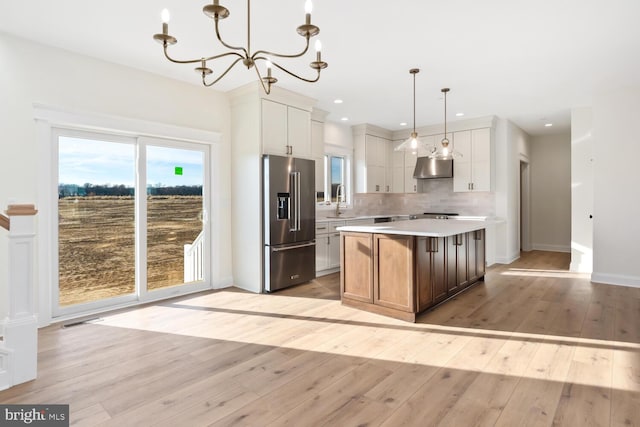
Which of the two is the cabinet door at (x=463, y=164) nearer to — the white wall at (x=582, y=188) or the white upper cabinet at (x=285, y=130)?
the white wall at (x=582, y=188)

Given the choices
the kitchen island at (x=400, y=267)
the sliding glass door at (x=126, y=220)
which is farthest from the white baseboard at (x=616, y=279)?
the sliding glass door at (x=126, y=220)

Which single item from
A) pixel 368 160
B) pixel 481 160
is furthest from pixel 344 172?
pixel 481 160

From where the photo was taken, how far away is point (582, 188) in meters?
5.68

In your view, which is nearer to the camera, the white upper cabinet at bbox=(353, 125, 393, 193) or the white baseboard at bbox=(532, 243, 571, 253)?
the white upper cabinet at bbox=(353, 125, 393, 193)

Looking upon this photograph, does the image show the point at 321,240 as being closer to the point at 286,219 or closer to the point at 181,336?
the point at 286,219

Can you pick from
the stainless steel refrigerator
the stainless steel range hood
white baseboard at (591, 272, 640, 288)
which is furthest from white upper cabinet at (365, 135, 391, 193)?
white baseboard at (591, 272, 640, 288)

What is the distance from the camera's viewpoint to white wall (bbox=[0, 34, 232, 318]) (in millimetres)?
3137

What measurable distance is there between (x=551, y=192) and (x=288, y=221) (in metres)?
6.76

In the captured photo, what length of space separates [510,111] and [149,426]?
21.1 ft

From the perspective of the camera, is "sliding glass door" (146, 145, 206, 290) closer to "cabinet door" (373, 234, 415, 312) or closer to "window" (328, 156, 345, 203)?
"cabinet door" (373, 234, 415, 312)

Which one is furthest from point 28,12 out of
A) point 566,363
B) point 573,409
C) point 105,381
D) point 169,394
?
point 566,363

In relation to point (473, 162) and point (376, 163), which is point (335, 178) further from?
point (473, 162)

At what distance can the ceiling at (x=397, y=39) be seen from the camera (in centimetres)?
276

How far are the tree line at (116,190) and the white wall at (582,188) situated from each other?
5902 millimetres
